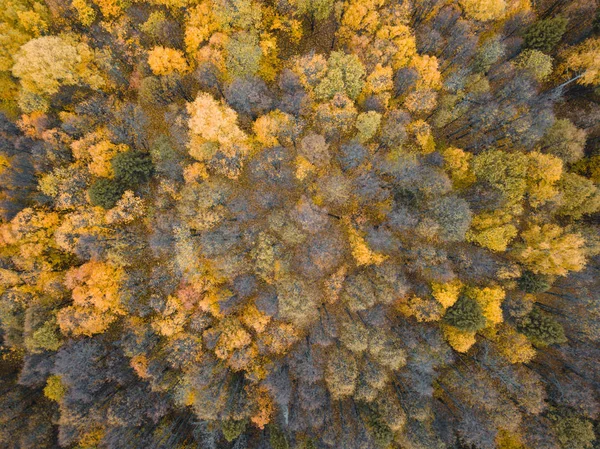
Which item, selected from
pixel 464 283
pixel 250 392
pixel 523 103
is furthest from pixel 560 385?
pixel 250 392

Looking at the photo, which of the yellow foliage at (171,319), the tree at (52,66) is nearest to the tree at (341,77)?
the tree at (52,66)

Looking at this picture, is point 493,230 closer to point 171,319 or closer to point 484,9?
point 484,9

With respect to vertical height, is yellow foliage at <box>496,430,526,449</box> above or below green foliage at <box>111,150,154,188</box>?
below

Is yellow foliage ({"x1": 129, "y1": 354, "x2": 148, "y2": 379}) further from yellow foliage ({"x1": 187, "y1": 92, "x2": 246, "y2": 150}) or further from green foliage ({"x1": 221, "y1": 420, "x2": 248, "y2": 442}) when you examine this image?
yellow foliage ({"x1": 187, "y1": 92, "x2": 246, "y2": 150})

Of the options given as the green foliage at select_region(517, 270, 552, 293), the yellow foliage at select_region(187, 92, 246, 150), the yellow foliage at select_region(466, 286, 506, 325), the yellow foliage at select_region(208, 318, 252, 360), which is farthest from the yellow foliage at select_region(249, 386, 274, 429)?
the green foliage at select_region(517, 270, 552, 293)

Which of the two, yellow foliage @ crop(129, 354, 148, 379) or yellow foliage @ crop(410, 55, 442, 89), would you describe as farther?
yellow foliage @ crop(129, 354, 148, 379)

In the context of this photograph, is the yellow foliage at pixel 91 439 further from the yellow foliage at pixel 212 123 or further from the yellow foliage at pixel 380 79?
the yellow foliage at pixel 380 79
